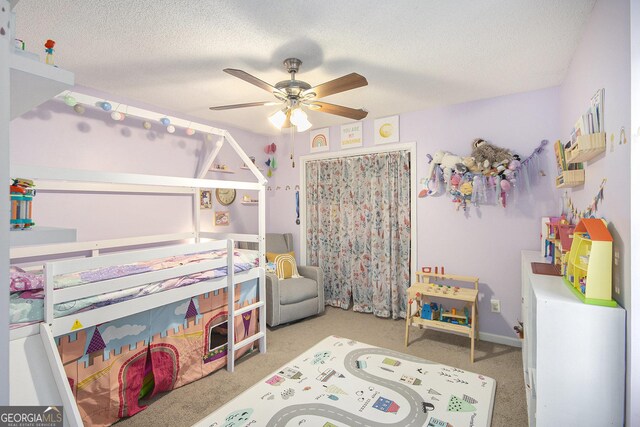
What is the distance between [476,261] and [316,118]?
249 cm

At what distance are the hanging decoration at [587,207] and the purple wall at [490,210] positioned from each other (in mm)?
494

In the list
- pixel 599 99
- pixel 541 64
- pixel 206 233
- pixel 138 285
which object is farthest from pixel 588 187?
pixel 206 233

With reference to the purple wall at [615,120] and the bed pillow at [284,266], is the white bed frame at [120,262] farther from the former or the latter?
the purple wall at [615,120]

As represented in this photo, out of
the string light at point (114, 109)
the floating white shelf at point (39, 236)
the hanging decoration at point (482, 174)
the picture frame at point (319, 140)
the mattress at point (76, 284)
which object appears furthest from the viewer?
the picture frame at point (319, 140)

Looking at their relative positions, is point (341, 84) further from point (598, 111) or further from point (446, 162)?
point (446, 162)

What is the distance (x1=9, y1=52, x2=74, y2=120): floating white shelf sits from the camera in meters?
0.71

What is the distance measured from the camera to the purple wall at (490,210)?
10.0 feet

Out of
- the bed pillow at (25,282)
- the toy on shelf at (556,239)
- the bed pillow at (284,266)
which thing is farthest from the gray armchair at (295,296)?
the toy on shelf at (556,239)

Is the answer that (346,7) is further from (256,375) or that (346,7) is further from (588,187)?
(256,375)

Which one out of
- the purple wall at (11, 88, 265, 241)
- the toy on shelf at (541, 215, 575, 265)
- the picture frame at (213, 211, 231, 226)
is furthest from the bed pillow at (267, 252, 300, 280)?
the toy on shelf at (541, 215, 575, 265)

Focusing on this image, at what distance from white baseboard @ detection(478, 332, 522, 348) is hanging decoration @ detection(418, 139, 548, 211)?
4.42ft

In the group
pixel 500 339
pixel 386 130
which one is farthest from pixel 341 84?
pixel 500 339

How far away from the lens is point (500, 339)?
327cm

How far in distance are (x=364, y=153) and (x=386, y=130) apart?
1.31 feet
